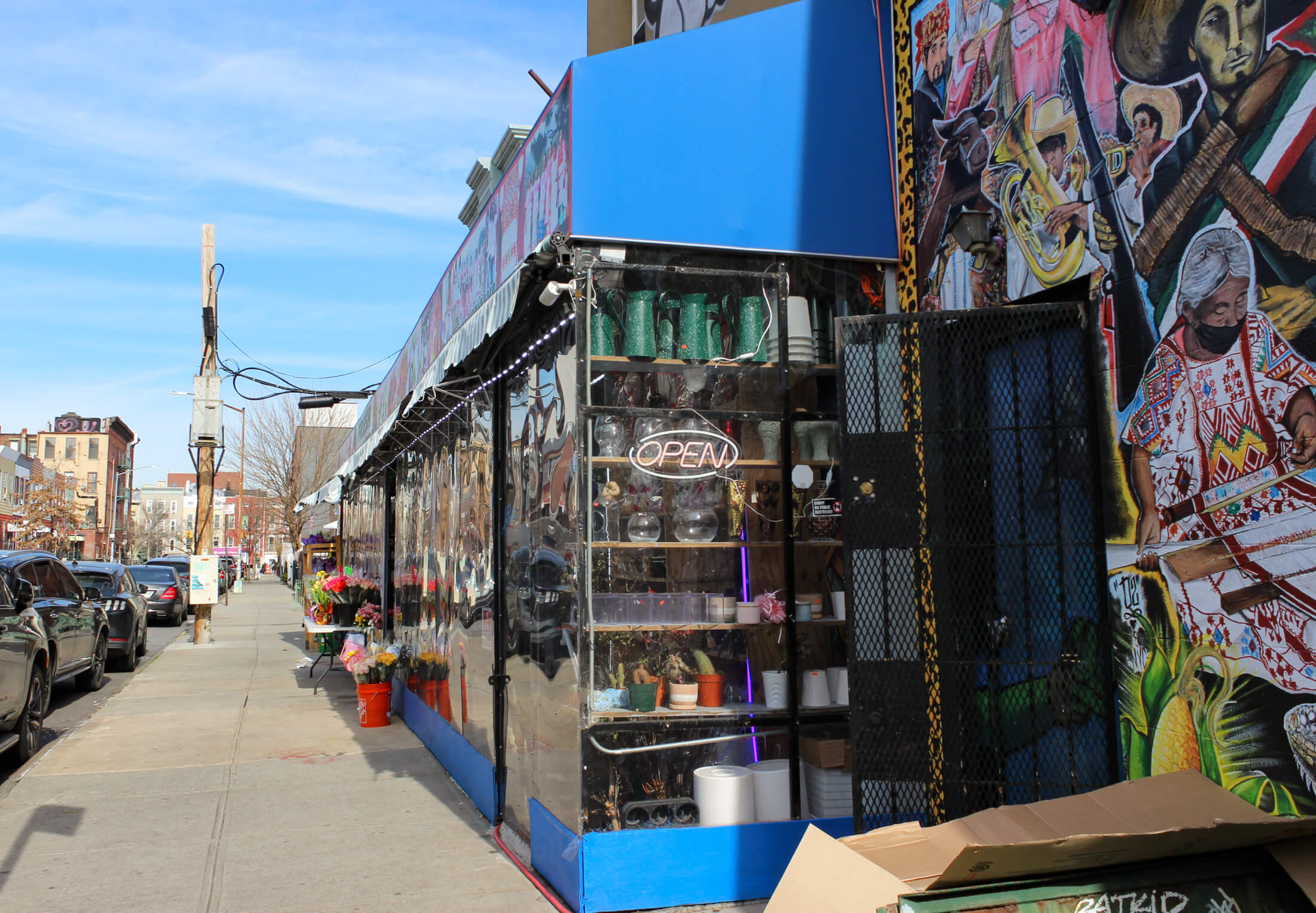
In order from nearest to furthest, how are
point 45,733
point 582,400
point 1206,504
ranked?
point 1206,504 → point 582,400 → point 45,733

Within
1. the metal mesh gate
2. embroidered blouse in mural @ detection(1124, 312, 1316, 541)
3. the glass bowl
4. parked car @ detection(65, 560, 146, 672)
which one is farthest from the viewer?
parked car @ detection(65, 560, 146, 672)

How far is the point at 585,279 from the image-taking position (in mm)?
5293

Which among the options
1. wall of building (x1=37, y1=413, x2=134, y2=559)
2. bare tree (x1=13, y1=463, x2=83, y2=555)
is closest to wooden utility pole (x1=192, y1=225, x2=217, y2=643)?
bare tree (x1=13, y1=463, x2=83, y2=555)

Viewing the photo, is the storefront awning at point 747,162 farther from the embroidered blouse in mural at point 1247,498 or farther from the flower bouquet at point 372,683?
the flower bouquet at point 372,683

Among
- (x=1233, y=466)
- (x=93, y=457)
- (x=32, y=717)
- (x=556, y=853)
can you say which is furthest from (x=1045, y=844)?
(x=93, y=457)

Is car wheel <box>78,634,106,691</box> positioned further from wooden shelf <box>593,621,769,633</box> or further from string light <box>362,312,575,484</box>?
wooden shelf <box>593,621,769,633</box>

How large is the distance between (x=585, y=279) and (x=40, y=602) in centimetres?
938

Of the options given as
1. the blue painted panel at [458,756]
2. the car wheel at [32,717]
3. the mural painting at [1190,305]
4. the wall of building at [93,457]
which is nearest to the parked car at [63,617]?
the car wheel at [32,717]

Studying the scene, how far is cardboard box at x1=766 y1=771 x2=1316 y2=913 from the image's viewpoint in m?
2.53

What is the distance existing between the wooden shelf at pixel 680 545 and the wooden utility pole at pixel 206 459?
659 inches

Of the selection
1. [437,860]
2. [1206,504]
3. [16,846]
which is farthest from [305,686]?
[1206,504]

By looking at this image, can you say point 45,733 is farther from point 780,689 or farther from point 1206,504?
point 1206,504

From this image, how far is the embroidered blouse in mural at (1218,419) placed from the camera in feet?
12.0

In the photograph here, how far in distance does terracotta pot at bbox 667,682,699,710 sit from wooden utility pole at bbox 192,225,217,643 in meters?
16.8
